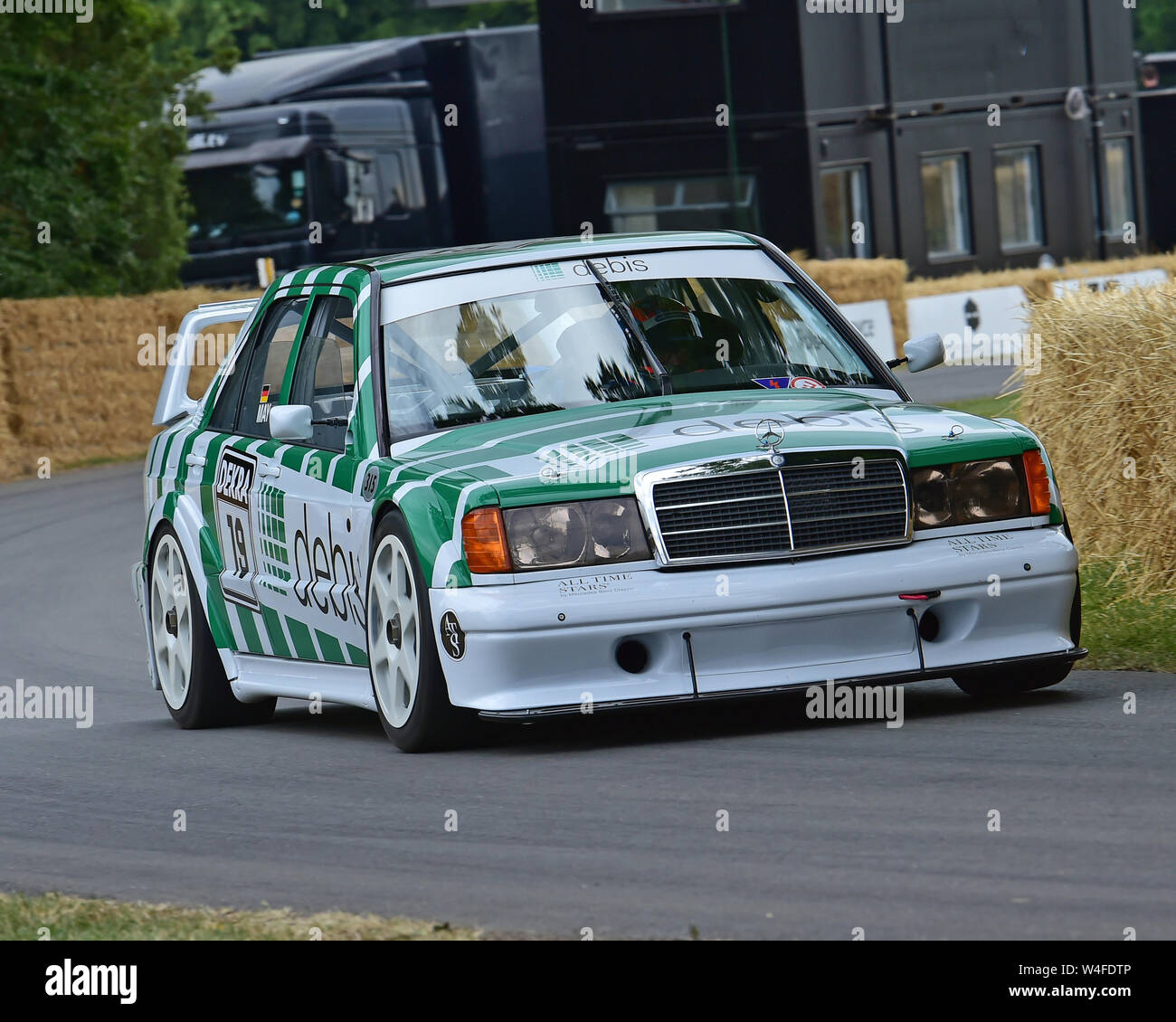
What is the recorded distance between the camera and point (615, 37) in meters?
35.6

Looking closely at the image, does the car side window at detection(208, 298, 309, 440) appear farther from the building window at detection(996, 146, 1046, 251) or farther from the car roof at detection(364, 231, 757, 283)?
the building window at detection(996, 146, 1046, 251)

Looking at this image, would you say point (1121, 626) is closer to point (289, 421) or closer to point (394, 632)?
point (394, 632)

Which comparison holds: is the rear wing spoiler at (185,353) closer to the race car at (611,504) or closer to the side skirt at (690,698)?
the race car at (611,504)

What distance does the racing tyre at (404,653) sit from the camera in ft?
23.8

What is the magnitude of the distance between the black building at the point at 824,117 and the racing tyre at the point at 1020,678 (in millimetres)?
26619

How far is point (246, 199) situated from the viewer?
3234 centimetres

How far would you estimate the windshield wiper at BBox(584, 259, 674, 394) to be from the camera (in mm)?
8102

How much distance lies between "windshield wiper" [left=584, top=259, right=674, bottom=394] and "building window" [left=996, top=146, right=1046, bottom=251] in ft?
104

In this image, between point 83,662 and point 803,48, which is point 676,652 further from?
point 803,48

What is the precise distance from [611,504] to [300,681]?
6.36 ft

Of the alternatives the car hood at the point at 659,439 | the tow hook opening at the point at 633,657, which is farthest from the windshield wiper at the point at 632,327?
the tow hook opening at the point at 633,657

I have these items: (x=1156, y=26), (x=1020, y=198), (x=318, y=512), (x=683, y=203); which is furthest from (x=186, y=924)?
(x=1156, y=26)

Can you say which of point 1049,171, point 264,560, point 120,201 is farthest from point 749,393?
point 1049,171
